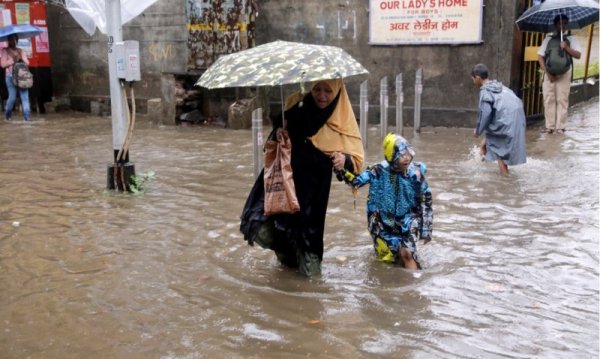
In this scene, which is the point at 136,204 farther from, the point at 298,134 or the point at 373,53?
the point at 373,53

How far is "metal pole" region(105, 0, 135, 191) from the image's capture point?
7473 mm

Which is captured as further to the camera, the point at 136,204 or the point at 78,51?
the point at 78,51

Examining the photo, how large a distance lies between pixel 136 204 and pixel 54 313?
9.71 feet

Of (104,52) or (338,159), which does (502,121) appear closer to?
(338,159)

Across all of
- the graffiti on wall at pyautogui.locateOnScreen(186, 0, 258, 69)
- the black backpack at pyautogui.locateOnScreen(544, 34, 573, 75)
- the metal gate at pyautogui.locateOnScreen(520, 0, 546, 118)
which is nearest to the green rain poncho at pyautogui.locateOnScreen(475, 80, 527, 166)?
the black backpack at pyautogui.locateOnScreen(544, 34, 573, 75)

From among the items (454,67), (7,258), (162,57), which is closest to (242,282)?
(7,258)

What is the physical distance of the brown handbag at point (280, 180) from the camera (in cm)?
466

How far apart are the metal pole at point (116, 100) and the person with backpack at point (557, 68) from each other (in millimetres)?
6960

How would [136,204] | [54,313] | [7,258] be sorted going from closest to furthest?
[54,313] < [7,258] < [136,204]

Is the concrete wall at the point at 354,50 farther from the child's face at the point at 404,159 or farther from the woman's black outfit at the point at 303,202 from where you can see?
the woman's black outfit at the point at 303,202

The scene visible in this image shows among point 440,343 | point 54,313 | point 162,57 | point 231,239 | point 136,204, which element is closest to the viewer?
point 440,343

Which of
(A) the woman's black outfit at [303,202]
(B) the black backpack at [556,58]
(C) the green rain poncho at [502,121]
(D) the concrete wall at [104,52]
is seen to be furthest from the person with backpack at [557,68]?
(D) the concrete wall at [104,52]

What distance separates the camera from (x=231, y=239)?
238 inches

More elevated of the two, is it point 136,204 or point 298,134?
point 298,134
